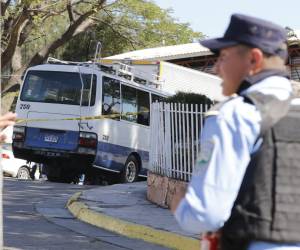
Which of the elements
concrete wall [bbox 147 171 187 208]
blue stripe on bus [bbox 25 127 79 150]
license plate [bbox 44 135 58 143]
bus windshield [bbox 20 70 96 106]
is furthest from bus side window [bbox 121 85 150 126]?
concrete wall [bbox 147 171 187 208]

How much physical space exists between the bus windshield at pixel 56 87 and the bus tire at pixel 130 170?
7.29 ft

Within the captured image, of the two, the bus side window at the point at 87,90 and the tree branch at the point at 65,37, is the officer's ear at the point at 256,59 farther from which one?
the tree branch at the point at 65,37

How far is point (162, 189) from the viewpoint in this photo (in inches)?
458

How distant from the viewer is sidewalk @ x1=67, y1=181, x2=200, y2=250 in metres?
8.73

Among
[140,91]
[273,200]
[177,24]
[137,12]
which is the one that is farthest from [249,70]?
[177,24]

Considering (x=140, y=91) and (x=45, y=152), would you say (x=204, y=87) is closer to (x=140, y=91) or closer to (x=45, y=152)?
(x=140, y=91)

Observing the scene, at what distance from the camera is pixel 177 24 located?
1455 inches

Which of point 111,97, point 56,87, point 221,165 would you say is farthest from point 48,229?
point 56,87

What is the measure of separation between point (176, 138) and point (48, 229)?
9.52 ft

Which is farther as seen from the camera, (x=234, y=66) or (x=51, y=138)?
(x=51, y=138)

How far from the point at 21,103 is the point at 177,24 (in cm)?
2040

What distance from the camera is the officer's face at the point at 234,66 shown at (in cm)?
257

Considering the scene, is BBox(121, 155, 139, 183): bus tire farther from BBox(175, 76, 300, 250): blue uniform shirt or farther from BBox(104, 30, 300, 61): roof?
BBox(175, 76, 300, 250): blue uniform shirt

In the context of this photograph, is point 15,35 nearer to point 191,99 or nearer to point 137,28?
point 137,28
